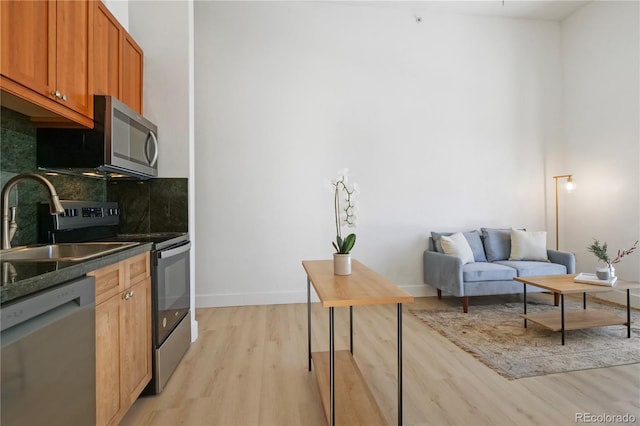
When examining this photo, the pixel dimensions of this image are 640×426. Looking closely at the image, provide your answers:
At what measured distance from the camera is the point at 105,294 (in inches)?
61.4

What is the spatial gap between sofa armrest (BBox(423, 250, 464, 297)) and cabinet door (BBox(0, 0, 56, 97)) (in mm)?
3641

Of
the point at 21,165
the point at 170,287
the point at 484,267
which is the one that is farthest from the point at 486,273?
the point at 21,165

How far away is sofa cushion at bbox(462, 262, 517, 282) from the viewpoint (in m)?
3.74

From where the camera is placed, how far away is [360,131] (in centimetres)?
437

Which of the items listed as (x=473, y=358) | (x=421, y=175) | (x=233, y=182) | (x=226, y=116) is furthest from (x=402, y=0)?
(x=473, y=358)

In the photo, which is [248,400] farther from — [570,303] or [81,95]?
[570,303]

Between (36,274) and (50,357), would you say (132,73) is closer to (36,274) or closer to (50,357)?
(36,274)

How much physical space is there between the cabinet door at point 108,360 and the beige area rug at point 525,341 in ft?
7.47

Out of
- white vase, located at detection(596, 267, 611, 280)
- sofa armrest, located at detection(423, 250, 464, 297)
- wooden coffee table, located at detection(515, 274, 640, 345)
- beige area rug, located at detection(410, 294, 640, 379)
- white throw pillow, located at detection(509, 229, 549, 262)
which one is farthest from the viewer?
white throw pillow, located at detection(509, 229, 549, 262)

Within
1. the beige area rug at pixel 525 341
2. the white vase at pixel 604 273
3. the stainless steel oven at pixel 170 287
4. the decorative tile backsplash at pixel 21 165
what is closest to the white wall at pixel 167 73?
the stainless steel oven at pixel 170 287

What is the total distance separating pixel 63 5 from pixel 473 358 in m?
3.32

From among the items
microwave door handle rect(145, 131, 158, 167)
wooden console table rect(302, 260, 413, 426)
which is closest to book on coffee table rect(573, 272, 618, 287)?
wooden console table rect(302, 260, 413, 426)

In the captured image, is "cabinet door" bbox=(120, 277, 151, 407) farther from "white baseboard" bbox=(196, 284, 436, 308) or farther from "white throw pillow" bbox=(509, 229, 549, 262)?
"white throw pillow" bbox=(509, 229, 549, 262)

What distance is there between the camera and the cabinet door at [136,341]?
5.70ft
